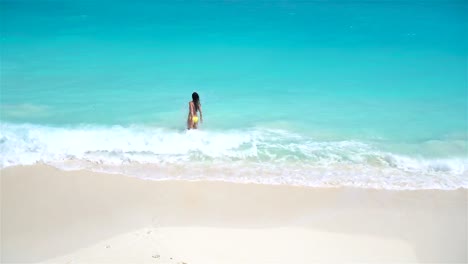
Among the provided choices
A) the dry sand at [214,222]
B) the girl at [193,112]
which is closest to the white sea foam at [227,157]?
the girl at [193,112]

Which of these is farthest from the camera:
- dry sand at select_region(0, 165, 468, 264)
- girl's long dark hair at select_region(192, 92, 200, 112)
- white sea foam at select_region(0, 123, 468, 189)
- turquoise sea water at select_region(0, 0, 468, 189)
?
girl's long dark hair at select_region(192, 92, 200, 112)

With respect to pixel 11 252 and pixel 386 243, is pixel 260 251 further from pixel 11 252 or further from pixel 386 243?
pixel 11 252

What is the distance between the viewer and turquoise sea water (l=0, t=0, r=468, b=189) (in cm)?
827

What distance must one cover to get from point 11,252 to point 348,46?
14.6 meters

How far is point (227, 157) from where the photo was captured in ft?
27.9

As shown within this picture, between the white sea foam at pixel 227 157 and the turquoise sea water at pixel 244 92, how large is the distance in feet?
0.12

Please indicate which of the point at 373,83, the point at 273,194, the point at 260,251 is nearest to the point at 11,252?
the point at 260,251

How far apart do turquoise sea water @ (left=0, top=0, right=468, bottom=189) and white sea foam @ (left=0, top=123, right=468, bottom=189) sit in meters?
0.04

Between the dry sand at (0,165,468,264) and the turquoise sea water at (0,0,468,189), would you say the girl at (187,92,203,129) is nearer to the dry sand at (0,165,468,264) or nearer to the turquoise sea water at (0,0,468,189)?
the turquoise sea water at (0,0,468,189)

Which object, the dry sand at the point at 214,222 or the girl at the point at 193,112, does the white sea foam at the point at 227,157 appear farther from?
the dry sand at the point at 214,222

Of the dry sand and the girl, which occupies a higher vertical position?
the girl

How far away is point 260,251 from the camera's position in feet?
18.8

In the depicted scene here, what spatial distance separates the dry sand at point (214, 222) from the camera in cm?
570

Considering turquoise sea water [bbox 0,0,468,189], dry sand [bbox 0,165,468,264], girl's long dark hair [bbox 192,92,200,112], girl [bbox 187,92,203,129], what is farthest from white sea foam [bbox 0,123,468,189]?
girl's long dark hair [bbox 192,92,200,112]
